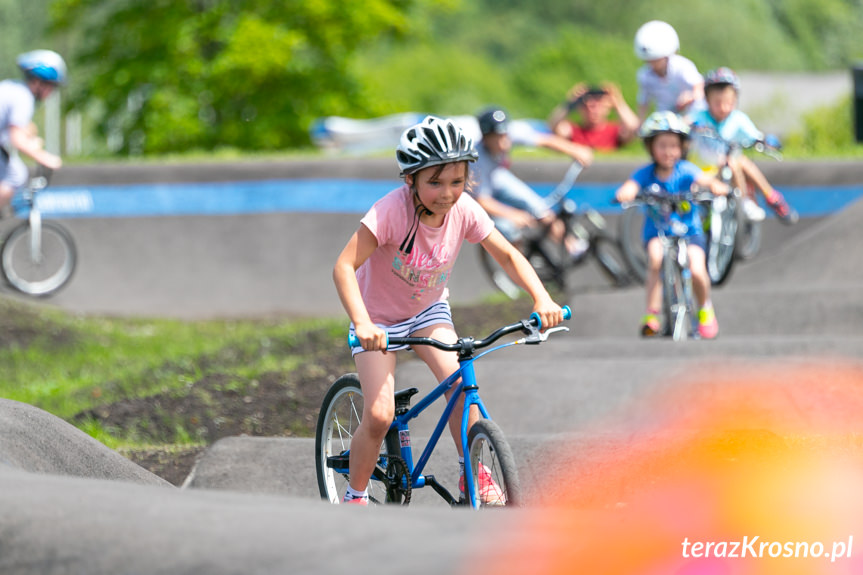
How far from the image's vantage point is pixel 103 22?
97.6 feet

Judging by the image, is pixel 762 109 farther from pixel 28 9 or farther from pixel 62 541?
pixel 28 9

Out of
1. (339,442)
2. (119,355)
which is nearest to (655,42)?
(119,355)

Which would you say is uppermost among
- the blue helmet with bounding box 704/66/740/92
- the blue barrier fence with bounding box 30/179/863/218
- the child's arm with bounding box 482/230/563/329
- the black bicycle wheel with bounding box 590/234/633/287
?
the blue helmet with bounding box 704/66/740/92

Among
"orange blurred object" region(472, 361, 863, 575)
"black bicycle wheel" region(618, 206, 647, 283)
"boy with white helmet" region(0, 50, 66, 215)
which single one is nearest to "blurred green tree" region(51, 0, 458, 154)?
"boy with white helmet" region(0, 50, 66, 215)

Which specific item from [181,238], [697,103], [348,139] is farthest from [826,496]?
[348,139]

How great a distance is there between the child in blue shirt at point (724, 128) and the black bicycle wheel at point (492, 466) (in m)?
7.03

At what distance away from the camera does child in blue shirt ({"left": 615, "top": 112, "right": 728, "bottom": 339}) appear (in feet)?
29.6

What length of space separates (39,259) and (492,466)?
11.6 meters

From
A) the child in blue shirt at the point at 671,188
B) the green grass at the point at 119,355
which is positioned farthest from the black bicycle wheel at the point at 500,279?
the child in blue shirt at the point at 671,188

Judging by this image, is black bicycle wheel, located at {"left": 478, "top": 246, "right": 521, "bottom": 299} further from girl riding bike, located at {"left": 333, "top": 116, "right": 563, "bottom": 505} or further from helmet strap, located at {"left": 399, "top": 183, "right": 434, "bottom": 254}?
helmet strap, located at {"left": 399, "top": 183, "right": 434, "bottom": 254}

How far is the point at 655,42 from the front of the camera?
11812mm

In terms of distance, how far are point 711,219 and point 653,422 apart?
3.94 metres

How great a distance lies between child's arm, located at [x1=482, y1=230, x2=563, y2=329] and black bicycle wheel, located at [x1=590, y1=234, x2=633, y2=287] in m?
8.47

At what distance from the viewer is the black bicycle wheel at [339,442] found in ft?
18.0
